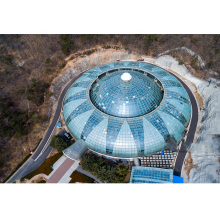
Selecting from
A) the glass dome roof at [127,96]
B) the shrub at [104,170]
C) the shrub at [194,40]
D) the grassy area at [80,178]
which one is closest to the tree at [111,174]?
the shrub at [104,170]

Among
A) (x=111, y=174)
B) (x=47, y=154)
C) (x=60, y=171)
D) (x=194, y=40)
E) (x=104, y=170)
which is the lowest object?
(x=60, y=171)

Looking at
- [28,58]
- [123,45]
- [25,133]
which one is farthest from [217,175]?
[28,58]

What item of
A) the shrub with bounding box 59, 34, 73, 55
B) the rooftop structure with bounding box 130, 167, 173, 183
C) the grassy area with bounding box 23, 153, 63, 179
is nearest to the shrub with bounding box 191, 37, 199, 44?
the shrub with bounding box 59, 34, 73, 55

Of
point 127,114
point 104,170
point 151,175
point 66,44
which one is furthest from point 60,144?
point 66,44

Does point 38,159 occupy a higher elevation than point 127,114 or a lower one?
lower

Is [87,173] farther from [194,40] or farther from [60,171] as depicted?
[194,40]

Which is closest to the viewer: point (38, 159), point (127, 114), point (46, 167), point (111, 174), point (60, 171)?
point (111, 174)

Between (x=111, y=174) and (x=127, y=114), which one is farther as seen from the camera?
(x=127, y=114)
